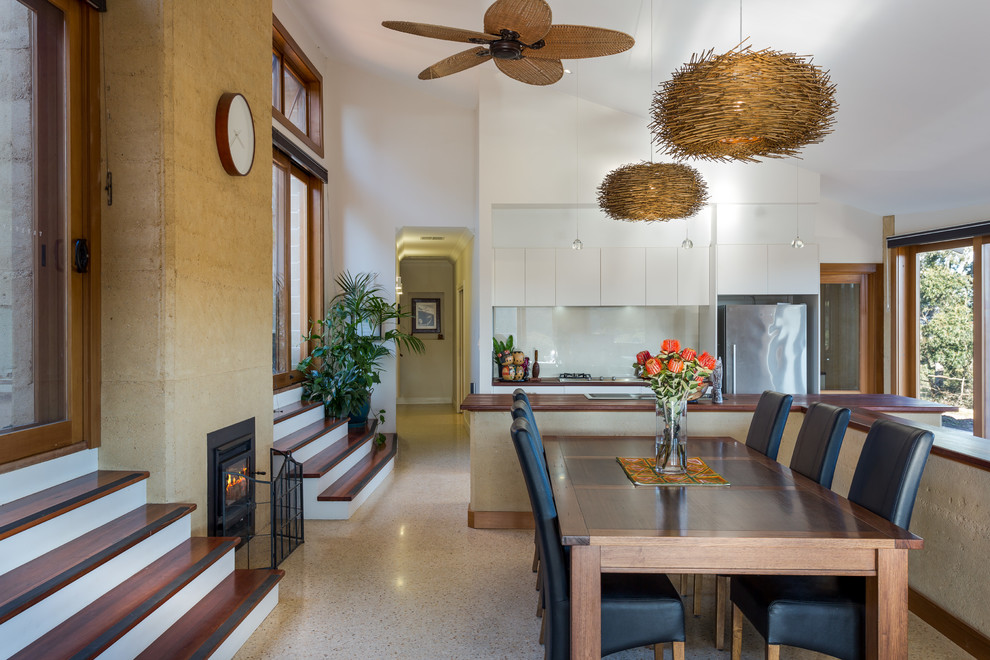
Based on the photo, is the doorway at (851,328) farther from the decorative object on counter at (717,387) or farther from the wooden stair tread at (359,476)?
the wooden stair tread at (359,476)

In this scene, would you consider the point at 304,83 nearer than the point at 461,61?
No

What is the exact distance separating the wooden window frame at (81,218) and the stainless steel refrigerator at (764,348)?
196 inches

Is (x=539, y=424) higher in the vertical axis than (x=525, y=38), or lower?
lower

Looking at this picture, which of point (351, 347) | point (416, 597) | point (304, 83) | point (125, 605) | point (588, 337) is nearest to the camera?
point (125, 605)

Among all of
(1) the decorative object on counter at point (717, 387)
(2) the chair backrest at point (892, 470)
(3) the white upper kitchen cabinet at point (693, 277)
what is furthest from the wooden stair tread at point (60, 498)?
(3) the white upper kitchen cabinet at point (693, 277)

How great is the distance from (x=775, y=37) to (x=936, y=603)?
3115mm

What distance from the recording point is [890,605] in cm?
190

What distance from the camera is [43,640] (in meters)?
1.90

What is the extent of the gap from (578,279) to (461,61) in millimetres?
3201

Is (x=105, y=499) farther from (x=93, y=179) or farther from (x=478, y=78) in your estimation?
(x=478, y=78)

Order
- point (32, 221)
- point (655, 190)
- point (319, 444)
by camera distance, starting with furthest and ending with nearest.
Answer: point (319, 444)
point (655, 190)
point (32, 221)

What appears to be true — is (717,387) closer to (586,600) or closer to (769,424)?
(769,424)

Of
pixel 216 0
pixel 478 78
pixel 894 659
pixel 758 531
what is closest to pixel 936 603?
pixel 894 659

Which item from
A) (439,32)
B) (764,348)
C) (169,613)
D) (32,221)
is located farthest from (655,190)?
(169,613)
